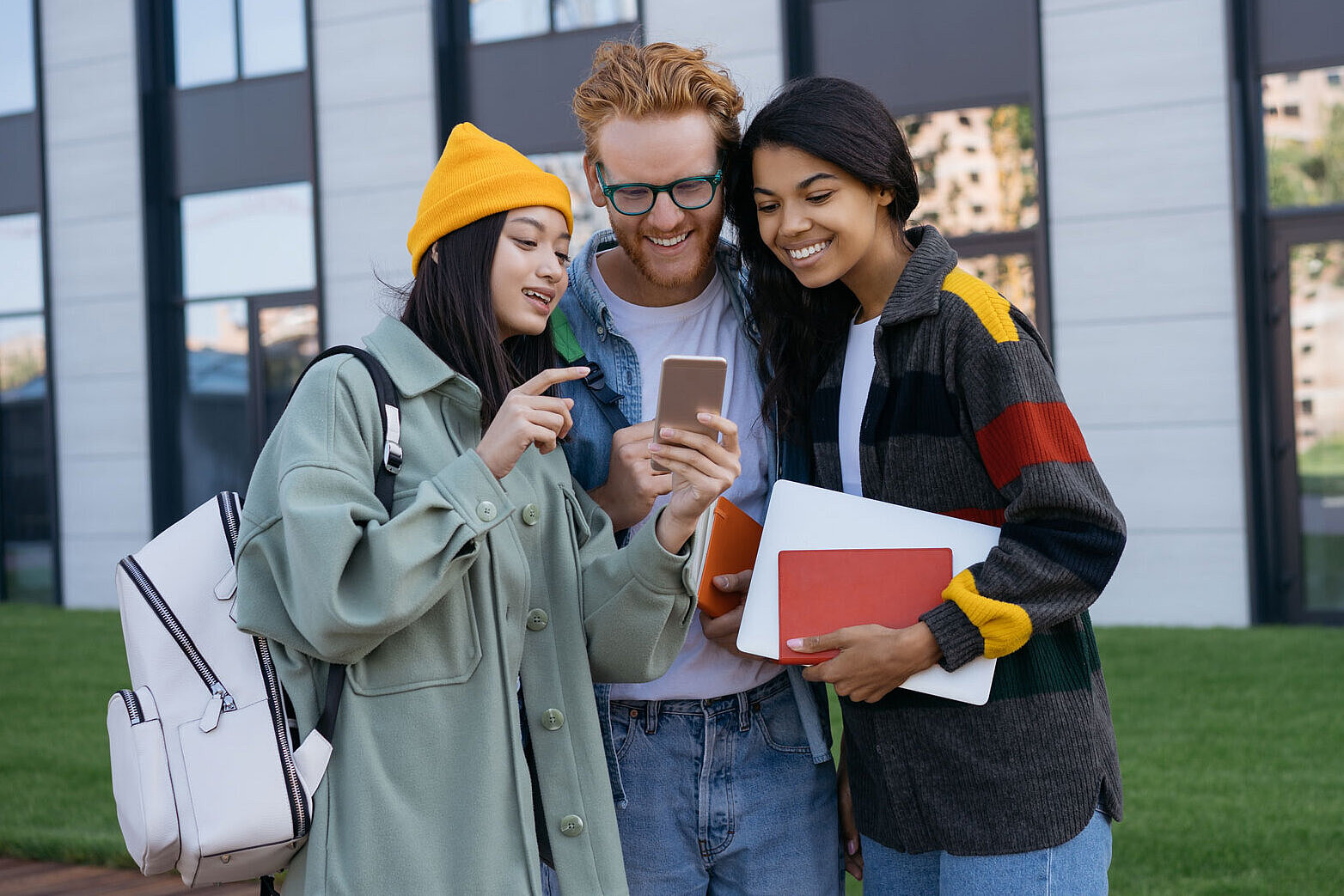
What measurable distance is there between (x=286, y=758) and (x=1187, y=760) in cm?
471

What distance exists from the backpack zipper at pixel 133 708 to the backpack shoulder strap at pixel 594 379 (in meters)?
1.04

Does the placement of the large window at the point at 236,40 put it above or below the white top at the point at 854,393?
above

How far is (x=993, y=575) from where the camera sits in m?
2.12

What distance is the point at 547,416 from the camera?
6.80 ft

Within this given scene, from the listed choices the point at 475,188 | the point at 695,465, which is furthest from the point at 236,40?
the point at 695,465

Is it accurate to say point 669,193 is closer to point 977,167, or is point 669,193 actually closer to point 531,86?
point 977,167

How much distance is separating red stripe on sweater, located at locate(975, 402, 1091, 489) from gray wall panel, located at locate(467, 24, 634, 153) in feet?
31.1

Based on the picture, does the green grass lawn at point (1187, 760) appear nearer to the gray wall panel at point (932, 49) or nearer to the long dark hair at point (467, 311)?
the long dark hair at point (467, 311)

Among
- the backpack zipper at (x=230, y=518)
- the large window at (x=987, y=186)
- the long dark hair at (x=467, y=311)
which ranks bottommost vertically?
the backpack zipper at (x=230, y=518)

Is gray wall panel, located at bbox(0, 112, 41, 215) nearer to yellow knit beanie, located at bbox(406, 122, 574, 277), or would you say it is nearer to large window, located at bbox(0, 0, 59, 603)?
large window, located at bbox(0, 0, 59, 603)

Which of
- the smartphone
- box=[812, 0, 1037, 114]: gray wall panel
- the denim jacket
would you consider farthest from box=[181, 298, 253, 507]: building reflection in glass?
the smartphone

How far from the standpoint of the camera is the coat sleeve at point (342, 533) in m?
1.92

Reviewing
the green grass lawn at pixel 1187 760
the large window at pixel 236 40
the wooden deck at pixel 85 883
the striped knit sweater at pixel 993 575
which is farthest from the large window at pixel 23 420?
the striped knit sweater at pixel 993 575

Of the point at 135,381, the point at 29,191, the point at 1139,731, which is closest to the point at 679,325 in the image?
the point at 1139,731
